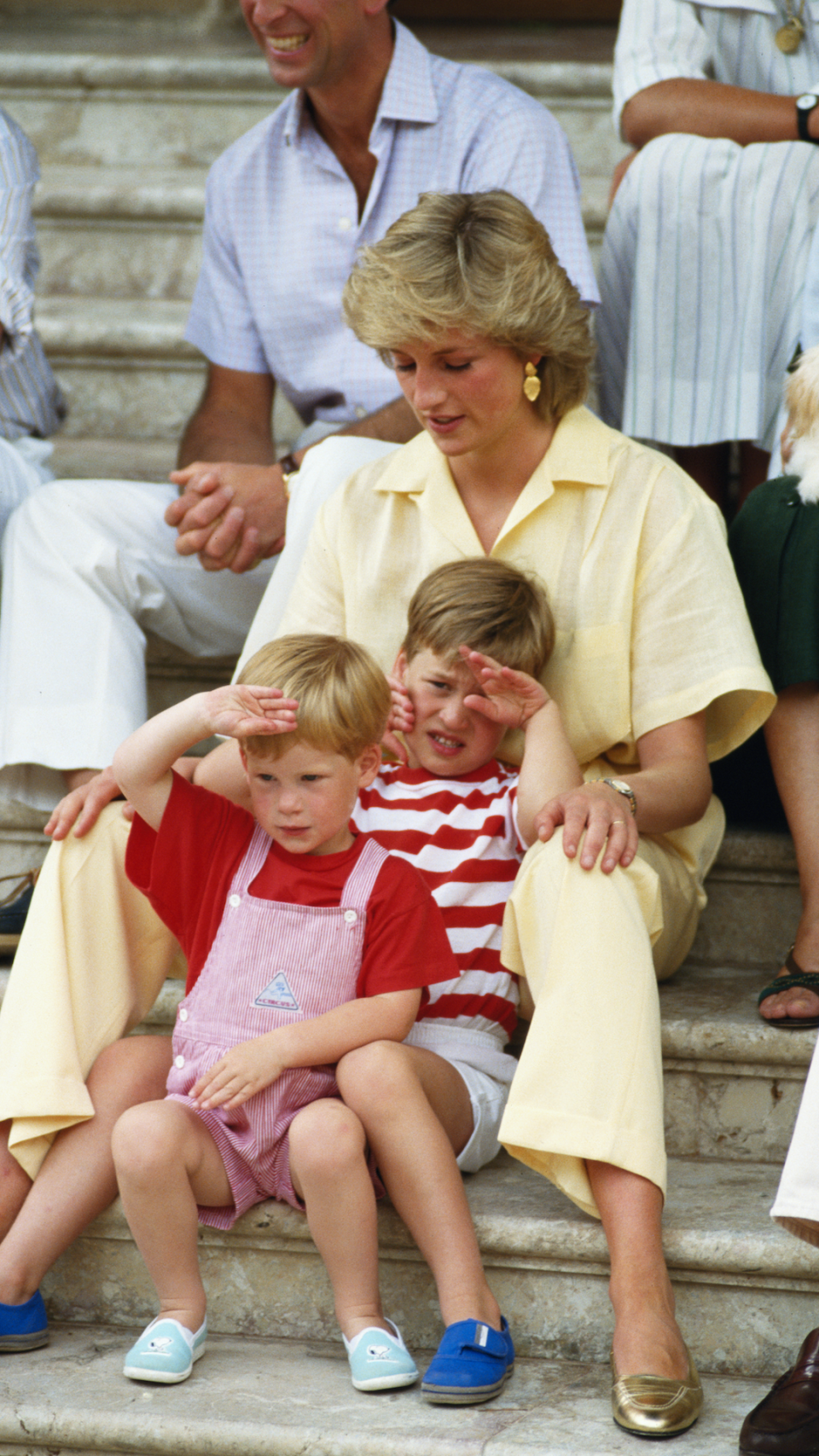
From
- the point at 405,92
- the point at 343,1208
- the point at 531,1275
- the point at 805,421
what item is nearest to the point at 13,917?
the point at 343,1208

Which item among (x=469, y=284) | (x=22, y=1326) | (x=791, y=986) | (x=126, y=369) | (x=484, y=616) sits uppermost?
(x=469, y=284)

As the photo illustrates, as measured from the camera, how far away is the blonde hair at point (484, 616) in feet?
5.75

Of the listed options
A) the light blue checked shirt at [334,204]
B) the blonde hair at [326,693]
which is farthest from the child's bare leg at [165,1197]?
the light blue checked shirt at [334,204]

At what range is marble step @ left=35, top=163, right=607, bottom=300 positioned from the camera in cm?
330

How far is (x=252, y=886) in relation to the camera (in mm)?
1633

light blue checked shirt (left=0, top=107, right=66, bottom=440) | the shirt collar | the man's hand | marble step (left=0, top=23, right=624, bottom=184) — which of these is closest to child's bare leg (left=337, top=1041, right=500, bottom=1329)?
the man's hand

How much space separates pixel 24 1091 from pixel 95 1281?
24cm

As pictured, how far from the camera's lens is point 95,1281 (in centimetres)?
166

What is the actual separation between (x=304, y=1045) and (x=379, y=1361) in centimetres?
31

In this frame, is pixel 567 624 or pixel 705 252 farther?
pixel 705 252

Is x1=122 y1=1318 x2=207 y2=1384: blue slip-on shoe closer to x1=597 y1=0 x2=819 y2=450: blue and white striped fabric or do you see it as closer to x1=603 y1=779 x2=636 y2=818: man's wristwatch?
x1=603 y1=779 x2=636 y2=818: man's wristwatch

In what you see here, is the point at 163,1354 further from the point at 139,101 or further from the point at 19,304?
the point at 139,101

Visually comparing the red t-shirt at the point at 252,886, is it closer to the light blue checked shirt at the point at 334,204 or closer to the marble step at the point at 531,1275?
the marble step at the point at 531,1275

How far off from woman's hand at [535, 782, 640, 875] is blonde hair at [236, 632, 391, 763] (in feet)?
0.69
